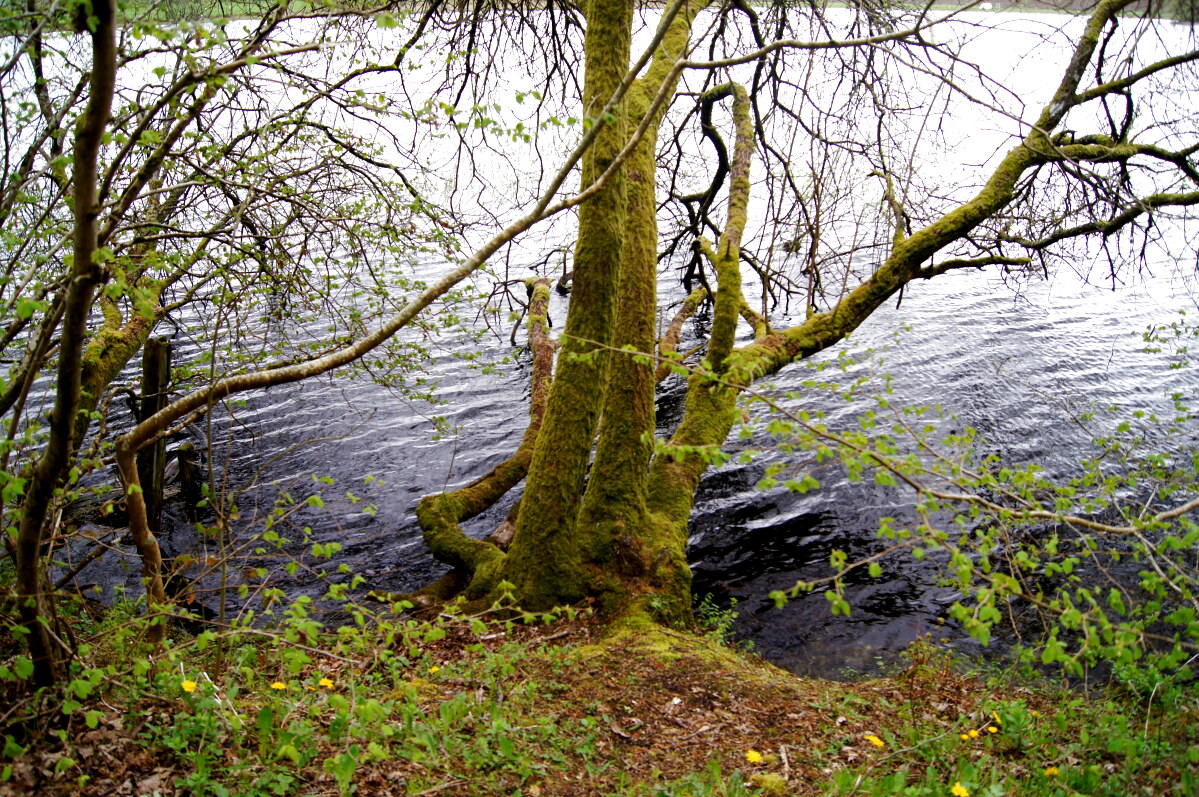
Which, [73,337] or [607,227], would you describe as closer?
[73,337]

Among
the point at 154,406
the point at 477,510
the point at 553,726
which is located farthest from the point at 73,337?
the point at 154,406

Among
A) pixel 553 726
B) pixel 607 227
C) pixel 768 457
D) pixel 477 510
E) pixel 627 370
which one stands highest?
pixel 607 227

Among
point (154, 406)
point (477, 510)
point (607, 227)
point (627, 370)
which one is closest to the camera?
point (607, 227)

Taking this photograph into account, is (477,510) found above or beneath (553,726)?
above

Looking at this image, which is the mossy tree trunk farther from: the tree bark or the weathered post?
the weathered post

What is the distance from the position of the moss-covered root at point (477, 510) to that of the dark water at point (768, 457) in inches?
31.6

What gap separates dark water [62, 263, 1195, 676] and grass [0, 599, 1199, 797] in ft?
3.75

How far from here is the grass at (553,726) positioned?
3135 mm

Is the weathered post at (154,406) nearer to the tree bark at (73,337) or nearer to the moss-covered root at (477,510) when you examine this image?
the moss-covered root at (477,510)

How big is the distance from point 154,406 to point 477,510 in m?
4.17

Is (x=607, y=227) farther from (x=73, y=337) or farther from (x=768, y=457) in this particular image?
(x=768, y=457)

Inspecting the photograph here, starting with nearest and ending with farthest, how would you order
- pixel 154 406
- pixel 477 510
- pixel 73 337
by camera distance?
pixel 73 337 → pixel 477 510 → pixel 154 406

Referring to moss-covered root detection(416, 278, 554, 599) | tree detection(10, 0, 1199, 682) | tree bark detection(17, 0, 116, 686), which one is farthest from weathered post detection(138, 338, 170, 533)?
tree bark detection(17, 0, 116, 686)

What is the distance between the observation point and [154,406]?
8844 millimetres
